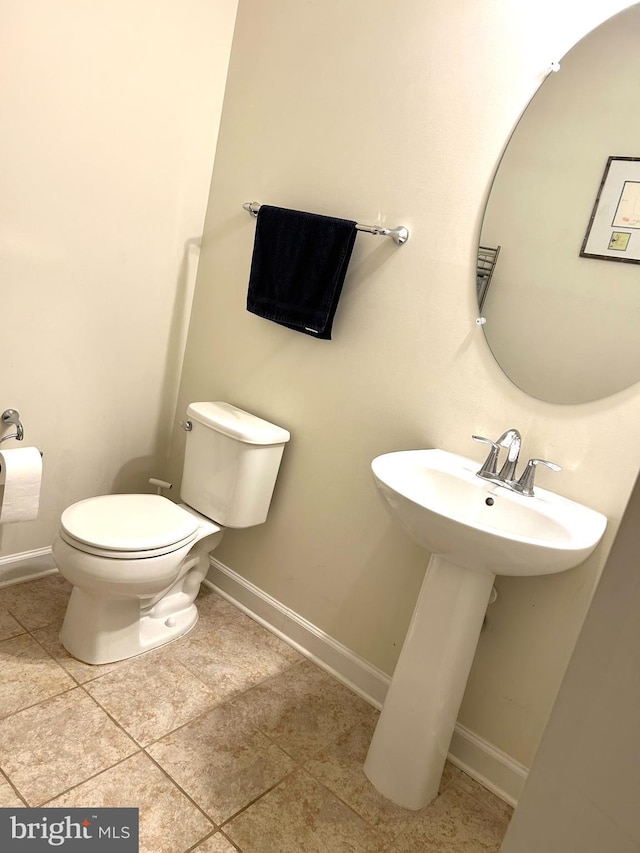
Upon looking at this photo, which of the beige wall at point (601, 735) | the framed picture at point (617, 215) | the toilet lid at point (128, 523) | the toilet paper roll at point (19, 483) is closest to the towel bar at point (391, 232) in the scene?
the framed picture at point (617, 215)

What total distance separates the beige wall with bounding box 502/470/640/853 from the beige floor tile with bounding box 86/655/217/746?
1256 mm

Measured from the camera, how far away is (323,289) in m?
1.83

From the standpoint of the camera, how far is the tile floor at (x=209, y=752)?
1.35 metres

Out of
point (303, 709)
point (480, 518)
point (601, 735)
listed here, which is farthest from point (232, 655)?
point (601, 735)

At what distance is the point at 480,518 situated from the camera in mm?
1459

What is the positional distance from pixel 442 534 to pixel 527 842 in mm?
670

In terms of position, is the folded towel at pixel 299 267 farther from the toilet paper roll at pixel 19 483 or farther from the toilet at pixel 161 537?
the toilet paper roll at pixel 19 483

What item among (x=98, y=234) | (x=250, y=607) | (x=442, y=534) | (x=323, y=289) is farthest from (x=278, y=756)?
(x=98, y=234)

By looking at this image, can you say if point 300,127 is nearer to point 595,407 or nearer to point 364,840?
point 595,407

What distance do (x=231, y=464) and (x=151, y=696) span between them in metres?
0.71

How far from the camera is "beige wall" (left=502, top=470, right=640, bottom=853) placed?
0.52 metres

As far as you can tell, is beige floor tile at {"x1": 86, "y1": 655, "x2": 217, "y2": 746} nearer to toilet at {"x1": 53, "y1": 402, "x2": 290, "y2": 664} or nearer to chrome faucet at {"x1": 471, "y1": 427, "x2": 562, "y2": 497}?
toilet at {"x1": 53, "y1": 402, "x2": 290, "y2": 664}

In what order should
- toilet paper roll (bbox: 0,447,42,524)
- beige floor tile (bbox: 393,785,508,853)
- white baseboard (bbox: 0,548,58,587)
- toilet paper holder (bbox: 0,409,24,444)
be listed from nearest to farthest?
1. beige floor tile (bbox: 393,785,508,853)
2. toilet paper roll (bbox: 0,447,42,524)
3. toilet paper holder (bbox: 0,409,24,444)
4. white baseboard (bbox: 0,548,58,587)

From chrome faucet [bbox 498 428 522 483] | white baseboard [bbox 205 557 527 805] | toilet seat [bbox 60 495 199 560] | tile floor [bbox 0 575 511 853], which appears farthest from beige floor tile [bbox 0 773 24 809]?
chrome faucet [bbox 498 428 522 483]
